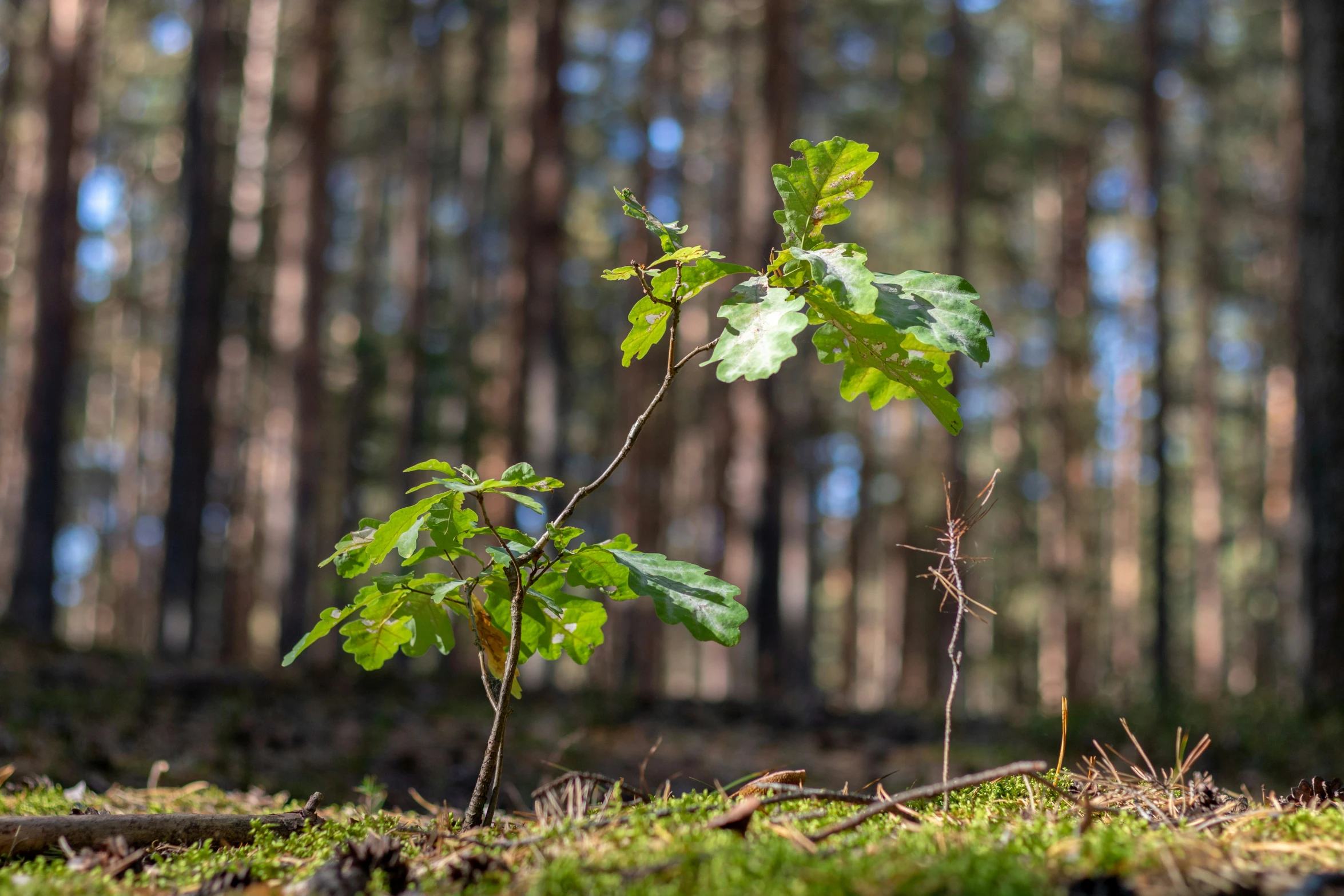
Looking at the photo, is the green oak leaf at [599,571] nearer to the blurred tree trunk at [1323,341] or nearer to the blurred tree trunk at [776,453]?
the blurred tree trunk at [1323,341]

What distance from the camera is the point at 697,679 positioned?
3017 cm

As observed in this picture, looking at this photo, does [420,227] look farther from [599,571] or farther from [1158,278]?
[599,571]

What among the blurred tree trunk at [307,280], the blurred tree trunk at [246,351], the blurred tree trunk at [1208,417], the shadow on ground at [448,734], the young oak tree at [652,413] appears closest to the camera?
the young oak tree at [652,413]

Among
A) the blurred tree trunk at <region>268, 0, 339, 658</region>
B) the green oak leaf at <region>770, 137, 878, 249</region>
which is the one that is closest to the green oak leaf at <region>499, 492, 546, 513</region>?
the green oak leaf at <region>770, 137, 878, 249</region>

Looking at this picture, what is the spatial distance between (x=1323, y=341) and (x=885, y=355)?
Result: 23.3 ft

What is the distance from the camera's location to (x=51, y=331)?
11.8 metres

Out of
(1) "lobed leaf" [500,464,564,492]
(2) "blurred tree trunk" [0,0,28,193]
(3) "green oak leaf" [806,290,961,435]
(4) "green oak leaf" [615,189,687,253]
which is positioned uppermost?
(2) "blurred tree trunk" [0,0,28,193]

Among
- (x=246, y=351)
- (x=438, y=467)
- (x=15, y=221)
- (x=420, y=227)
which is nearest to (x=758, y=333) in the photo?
(x=438, y=467)

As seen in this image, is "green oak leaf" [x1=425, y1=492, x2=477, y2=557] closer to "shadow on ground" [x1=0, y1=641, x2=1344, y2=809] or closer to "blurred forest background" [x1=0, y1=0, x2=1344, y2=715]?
"shadow on ground" [x1=0, y1=641, x2=1344, y2=809]

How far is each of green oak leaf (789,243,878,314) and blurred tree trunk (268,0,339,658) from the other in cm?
1267

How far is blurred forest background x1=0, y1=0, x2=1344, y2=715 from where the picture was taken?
40.8ft

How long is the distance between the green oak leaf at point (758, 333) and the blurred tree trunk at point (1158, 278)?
15911 millimetres

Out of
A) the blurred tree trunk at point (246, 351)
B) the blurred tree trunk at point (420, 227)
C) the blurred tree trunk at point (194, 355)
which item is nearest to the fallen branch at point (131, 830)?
the blurred tree trunk at point (246, 351)

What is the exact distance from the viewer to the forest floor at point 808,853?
4.37 feet
